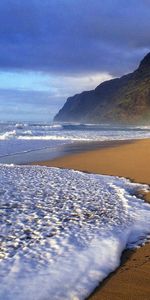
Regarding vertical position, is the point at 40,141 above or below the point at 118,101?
below

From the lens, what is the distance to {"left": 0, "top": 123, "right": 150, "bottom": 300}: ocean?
462cm

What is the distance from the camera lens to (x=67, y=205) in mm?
8195

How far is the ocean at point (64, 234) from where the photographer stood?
182 inches

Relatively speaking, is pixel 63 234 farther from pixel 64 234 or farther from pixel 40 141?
pixel 40 141

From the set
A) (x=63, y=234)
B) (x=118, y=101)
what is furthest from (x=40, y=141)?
(x=118, y=101)

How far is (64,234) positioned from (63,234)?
0.05ft

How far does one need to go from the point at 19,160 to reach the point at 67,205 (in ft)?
33.5

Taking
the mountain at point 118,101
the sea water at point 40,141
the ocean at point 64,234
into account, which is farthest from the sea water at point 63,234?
the mountain at point 118,101

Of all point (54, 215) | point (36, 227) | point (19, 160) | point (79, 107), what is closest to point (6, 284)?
point (36, 227)

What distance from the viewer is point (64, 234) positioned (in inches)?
248

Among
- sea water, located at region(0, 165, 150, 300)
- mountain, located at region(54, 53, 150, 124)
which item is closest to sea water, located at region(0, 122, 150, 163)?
sea water, located at region(0, 165, 150, 300)

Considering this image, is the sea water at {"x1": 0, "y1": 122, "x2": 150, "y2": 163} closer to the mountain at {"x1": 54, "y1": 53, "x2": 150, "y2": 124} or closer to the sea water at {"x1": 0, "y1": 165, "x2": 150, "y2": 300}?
the sea water at {"x1": 0, "y1": 165, "x2": 150, "y2": 300}

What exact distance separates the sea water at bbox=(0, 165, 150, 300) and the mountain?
10134 cm

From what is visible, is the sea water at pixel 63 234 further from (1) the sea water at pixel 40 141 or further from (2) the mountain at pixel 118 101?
(2) the mountain at pixel 118 101
